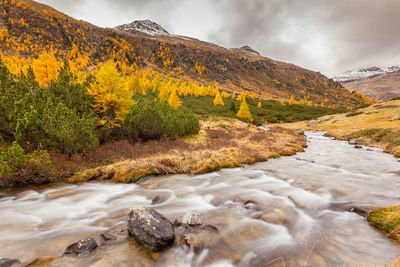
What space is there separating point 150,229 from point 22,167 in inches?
256

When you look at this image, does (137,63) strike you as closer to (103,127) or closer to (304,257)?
(103,127)

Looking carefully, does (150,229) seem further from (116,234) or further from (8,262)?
(8,262)

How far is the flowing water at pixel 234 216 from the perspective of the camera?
3.84 meters

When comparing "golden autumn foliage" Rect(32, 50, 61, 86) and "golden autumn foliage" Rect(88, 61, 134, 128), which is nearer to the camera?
"golden autumn foliage" Rect(88, 61, 134, 128)

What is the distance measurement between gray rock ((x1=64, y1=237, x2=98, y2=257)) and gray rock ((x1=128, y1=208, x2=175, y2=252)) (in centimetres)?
78

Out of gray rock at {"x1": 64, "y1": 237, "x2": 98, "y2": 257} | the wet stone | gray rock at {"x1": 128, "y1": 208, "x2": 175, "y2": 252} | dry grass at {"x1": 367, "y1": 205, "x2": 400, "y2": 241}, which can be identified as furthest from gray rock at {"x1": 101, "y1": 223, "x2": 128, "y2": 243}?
dry grass at {"x1": 367, "y1": 205, "x2": 400, "y2": 241}

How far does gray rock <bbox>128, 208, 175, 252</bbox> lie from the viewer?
13.1ft

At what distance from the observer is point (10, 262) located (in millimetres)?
3561

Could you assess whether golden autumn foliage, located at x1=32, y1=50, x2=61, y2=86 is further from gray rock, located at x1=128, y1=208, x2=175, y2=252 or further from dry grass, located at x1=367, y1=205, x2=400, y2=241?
dry grass, located at x1=367, y1=205, x2=400, y2=241

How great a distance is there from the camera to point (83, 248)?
155 inches

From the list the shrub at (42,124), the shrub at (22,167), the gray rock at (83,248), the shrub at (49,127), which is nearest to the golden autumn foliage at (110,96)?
the shrub at (42,124)

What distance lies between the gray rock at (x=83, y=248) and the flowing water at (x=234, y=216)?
8.0 inches

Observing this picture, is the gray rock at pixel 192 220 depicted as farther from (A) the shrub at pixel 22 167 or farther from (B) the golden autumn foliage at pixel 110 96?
(B) the golden autumn foliage at pixel 110 96

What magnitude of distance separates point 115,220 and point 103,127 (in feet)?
31.2
